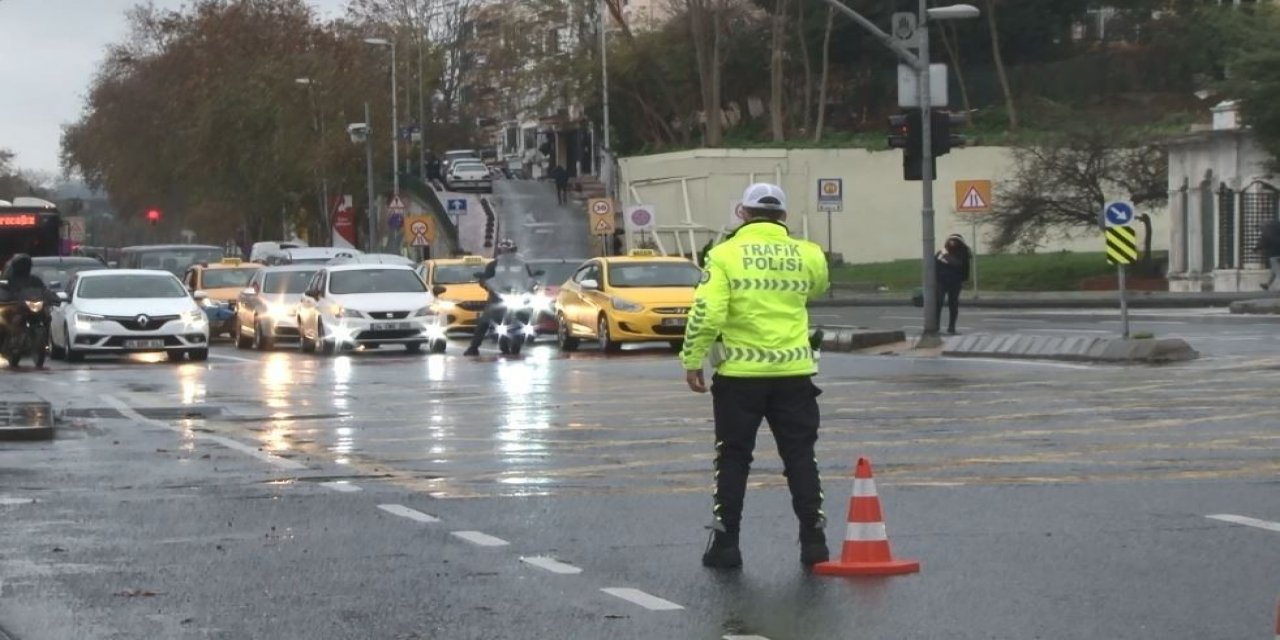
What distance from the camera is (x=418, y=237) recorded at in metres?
69.2

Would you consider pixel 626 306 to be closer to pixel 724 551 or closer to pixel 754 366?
pixel 754 366

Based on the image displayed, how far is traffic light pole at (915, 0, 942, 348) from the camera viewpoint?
110ft

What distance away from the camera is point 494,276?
35.6m

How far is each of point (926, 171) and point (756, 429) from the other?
2317 cm

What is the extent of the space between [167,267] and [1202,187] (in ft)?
77.3

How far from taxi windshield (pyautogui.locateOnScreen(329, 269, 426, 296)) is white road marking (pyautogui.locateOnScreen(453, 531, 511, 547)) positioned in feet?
84.4

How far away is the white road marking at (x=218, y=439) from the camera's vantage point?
16.6m

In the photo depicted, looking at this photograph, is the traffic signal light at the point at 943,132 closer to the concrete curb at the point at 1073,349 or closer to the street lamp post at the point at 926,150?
the street lamp post at the point at 926,150

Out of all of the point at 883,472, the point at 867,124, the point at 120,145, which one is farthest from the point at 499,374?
the point at 120,145

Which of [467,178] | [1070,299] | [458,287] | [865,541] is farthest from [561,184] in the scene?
[865,541]

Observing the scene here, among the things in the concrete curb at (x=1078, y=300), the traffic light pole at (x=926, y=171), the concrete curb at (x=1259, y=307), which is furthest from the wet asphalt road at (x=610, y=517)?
the concrete curb at (x=1078, y=300)

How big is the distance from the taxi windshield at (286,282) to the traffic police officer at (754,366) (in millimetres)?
30946

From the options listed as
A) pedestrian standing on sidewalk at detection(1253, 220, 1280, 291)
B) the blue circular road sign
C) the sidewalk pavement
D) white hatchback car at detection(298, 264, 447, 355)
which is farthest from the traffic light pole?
pedestrian standing on sidewalk at detection(1253, 220, 1280, 291)

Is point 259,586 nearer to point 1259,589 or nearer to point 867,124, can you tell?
point 1259,589
